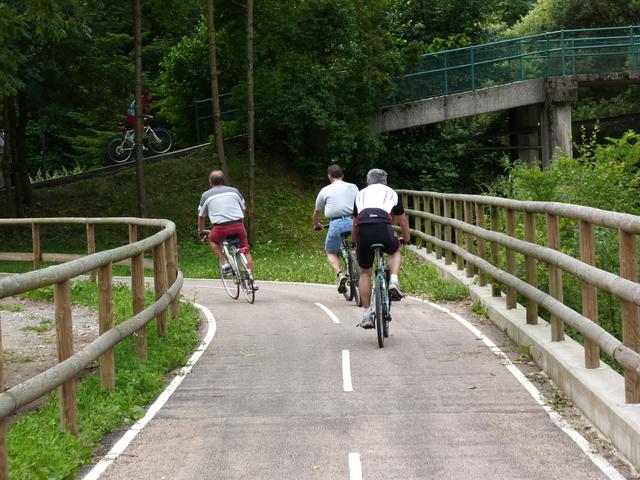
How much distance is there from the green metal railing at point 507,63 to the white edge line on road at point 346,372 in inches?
1030

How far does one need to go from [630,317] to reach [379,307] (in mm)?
4751

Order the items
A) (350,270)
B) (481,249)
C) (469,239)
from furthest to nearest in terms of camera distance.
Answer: (469,239), (350,270), (481,249)

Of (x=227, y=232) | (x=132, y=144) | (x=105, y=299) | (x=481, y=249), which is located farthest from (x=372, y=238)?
(x=132, y=144)

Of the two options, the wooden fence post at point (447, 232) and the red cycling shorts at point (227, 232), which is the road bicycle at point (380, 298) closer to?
the red cycling shorts at point (227, 232)

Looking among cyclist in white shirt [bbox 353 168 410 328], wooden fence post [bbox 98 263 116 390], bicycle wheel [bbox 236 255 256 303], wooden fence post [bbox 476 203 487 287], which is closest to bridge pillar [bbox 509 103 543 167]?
bicycle wheel [bbox 236 255 256 303]

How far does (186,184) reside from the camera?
34.4m

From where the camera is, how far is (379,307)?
11.4 meters

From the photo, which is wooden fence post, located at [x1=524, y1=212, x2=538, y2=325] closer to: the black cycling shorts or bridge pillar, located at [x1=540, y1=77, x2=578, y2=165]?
the black cycling shorts

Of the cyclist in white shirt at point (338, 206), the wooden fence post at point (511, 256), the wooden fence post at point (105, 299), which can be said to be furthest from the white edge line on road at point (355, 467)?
the cyclist in white shirt at point (338, 206)

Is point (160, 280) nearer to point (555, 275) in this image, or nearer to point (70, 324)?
point (70, 324)

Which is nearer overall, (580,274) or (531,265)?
(580,274)

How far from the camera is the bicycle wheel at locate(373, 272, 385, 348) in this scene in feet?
37.5

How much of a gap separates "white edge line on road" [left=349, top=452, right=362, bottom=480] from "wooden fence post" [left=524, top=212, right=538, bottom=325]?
4336mm

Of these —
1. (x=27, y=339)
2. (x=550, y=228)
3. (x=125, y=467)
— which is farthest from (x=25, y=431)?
(x=27, y=339)
